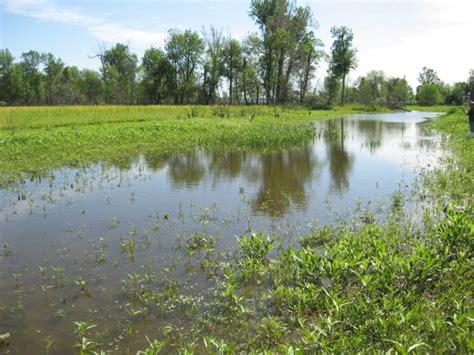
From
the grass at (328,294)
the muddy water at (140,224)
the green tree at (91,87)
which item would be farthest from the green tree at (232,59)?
the grass at (328,294)

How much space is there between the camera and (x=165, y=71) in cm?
7888

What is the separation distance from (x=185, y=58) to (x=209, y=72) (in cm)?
545

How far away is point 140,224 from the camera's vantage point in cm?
914

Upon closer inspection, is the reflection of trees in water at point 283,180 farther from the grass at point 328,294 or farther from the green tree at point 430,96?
the green tree at point 430,96

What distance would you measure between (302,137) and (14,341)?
22.7 metres

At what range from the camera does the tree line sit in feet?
216

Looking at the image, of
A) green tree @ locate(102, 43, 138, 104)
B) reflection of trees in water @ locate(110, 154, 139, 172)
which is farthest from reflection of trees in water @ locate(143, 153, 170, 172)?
green tree @ locate(102, 43, 138, 104)

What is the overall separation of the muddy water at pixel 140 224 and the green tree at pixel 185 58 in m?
63.4

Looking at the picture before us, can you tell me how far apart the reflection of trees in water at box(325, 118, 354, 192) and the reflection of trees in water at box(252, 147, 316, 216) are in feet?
2.90

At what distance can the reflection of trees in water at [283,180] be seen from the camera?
10721 millimetres

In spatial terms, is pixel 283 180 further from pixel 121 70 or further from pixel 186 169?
pixel 121 70

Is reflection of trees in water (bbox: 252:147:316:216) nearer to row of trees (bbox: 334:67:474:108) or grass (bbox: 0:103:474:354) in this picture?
grass (bbox: 0:103:474:354)

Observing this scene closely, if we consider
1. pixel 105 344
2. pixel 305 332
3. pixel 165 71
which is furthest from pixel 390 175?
pixel 165 71

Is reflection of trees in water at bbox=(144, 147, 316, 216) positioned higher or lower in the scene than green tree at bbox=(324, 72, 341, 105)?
lower
